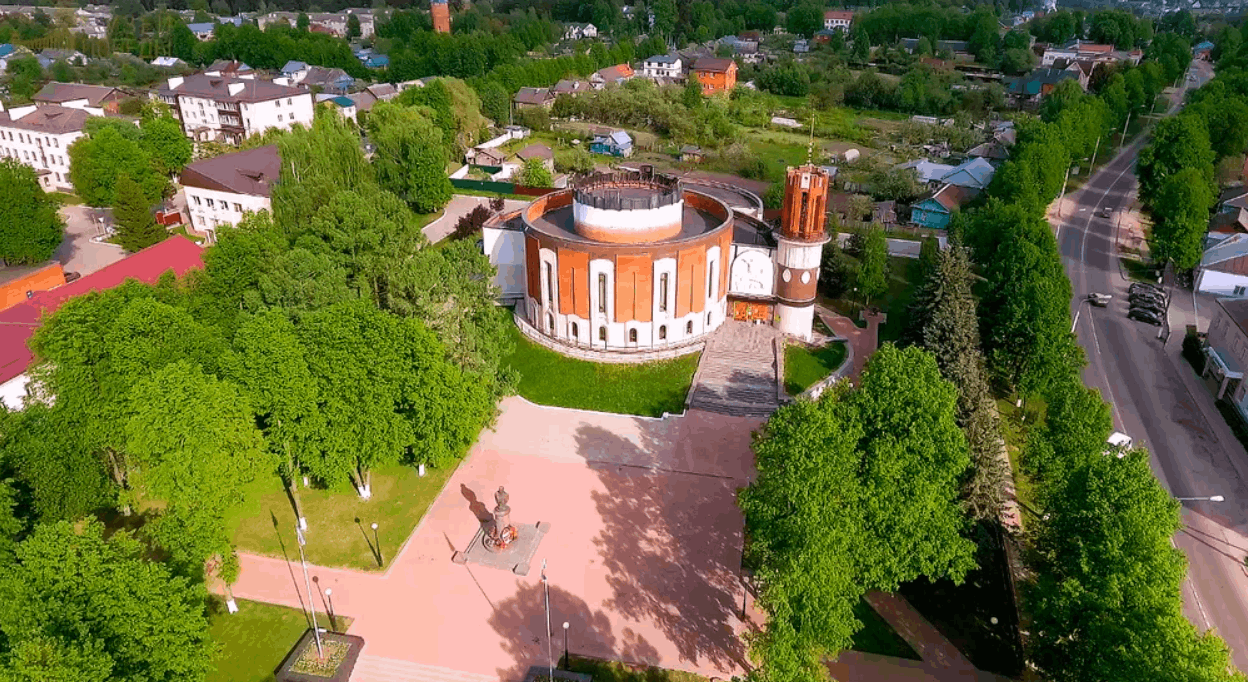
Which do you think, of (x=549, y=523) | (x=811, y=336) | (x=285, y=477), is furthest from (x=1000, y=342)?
(x=285, y=477)

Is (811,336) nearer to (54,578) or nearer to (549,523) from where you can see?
(549,523)

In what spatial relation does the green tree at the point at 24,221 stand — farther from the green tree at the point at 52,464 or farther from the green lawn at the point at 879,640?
the green lawn at the point at 879,640

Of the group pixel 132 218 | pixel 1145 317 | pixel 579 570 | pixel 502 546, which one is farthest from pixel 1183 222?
pixel 132 218

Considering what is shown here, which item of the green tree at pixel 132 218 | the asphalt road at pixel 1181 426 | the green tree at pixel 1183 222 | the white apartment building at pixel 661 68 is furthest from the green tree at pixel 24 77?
the green tree at pixel 1183 222

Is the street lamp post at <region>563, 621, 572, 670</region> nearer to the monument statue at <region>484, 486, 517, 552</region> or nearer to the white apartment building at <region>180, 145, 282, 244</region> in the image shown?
the monument statue at <region>484, 486, 517, 552</region>

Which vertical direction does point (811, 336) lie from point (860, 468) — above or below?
below

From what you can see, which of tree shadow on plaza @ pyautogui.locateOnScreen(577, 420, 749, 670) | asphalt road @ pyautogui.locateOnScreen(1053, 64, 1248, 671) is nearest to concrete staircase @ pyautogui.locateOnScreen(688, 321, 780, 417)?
tree shadow on plaza @ pyautogui.locateOnScreen(577, 420, 749, 670)
